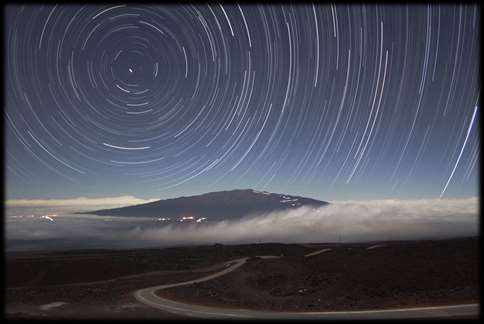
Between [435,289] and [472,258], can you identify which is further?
[472,258]

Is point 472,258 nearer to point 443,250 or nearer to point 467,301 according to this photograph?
point 443,250

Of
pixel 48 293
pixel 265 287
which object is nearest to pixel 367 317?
pixel 265 287

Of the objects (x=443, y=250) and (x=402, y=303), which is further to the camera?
(x=443, y=250)

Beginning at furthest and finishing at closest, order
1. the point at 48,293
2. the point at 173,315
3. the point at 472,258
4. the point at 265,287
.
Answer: the point at 472,258 < the point at 265,287 < the point at 48,293 < the point at 173,315

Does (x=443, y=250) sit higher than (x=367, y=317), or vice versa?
(x=443, y=250)

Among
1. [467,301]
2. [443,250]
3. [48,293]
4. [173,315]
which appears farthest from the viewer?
[443,250]
